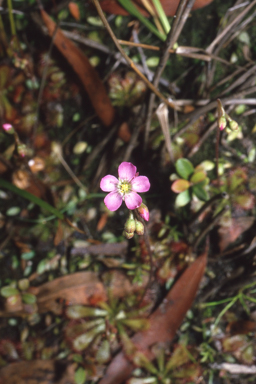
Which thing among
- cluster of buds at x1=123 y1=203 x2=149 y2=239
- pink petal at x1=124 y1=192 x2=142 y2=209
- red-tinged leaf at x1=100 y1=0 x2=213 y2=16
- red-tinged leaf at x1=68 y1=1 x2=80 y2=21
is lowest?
cluster of buds at x1=123 y1=203 x2=149 y2=239

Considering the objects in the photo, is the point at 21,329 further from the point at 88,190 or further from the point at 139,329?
the point at 88,190

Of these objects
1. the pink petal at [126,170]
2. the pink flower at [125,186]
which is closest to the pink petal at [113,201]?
the pink flower at [125,186]

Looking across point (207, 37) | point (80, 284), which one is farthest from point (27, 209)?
point (207, 37)

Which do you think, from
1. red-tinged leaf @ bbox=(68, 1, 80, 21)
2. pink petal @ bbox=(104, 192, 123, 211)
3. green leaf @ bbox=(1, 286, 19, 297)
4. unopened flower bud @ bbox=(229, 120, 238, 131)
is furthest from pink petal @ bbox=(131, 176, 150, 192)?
red-tinged leaf @ bbox=(68, 1, 80, 21)

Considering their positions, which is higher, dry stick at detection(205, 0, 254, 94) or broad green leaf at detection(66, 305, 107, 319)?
dry stick at detection(205, 0, 254, 94)

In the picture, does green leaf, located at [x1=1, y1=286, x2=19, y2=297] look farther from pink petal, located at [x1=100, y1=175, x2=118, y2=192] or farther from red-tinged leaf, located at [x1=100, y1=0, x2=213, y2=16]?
red-tinged leaf, located at [x1=100, y1=0, x2=213, y2=16]
